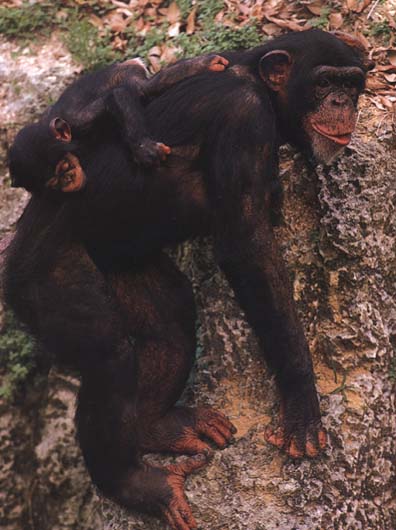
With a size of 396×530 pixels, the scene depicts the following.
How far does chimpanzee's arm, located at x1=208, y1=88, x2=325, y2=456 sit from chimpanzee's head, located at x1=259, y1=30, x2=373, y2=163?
0.19m

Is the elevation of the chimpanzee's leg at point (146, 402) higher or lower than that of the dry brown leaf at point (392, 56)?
lower

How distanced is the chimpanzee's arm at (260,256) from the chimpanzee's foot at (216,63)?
0.19 meters

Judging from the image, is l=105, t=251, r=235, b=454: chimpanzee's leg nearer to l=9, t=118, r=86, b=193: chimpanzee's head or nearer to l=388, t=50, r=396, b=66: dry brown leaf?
l=9, t=118, r=86, b=193: chimpanzee's head

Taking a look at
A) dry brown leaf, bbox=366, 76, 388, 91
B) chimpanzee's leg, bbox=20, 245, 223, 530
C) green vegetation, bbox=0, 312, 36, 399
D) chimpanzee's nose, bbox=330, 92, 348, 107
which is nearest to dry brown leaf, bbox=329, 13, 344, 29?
dry brown leaf, bbox=366, 76, 388, 91

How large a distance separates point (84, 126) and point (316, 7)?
2128 millimetres

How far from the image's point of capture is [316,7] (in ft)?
19.6

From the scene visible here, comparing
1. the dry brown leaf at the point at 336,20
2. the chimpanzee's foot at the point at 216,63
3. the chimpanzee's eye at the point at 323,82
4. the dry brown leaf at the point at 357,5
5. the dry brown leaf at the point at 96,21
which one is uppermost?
the chimpanzee's foot at the point at 216,63

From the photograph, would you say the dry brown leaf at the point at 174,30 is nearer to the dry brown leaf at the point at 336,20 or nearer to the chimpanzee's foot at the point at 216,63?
the dry brown leaf at the point at 336,20

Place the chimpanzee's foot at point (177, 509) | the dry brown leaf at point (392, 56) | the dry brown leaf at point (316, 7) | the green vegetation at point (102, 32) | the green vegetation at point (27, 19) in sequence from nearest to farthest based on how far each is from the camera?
the chimpanzee's foot at point (177, 509) → the dry brown leaf at point (392, 56) → the dry brown leaf at point (316, 7) → the green vegetation at point (102, 32) → the green vegetation at point (27, 19)

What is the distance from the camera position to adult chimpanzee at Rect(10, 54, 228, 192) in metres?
4.44

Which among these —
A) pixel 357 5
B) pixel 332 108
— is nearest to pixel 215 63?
pixel 332 108

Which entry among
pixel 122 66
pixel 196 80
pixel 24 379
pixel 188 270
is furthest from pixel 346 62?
pixel 24 379

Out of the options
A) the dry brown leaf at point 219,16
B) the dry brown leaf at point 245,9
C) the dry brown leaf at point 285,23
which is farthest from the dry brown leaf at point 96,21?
the dry brown leaf at point 285,23

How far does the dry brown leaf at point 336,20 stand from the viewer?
584cm
